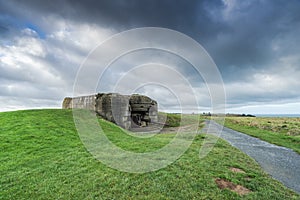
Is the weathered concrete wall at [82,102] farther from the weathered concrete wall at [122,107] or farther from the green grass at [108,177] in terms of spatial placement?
the green grass at [108,177]

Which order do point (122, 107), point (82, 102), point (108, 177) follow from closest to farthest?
point (108, 177), point (122, 107), point (82, 102)

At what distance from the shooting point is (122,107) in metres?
22.6

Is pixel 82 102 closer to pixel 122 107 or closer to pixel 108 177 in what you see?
pixel 122 107

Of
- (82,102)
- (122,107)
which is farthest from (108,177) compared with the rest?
(82,102)

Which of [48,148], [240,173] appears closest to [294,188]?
[240,173]

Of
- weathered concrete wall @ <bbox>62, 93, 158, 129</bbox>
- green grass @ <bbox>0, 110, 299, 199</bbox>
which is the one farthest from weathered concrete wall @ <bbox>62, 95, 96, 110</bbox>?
green grass @ <bbox>0, 110, 299, 199</bbox>

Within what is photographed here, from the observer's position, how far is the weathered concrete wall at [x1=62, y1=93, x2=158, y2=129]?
2211 cm

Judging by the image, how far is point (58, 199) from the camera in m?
5.95

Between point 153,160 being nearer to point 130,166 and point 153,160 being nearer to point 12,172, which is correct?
point 130,166

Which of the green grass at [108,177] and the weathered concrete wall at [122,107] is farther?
the weathered concrete wall at [122,107]

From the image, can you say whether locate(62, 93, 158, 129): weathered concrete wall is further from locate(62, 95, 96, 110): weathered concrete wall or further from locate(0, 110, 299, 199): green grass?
locate(0, 110, 299, 199): green grass

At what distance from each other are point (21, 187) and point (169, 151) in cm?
672

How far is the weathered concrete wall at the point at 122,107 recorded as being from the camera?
22.1 metres

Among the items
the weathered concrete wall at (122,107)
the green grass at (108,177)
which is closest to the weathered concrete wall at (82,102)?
the weathered concrete wall at (122,107)
